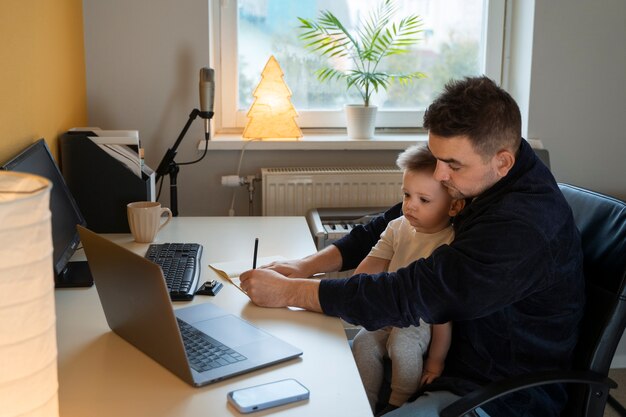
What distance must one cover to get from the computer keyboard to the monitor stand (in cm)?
17

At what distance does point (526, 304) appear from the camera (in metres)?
1.56

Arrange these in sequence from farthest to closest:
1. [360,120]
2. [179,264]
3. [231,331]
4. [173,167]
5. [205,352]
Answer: [360,120] → [173,167] → [179,264] → [231,331] → [205,352]

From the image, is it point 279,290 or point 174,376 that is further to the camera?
point 279,290

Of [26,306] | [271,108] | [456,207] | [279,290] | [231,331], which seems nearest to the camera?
[26,306]

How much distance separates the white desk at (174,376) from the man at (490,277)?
4.0 inches

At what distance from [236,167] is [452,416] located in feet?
5.67

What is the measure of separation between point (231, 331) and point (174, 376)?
0.73 ft

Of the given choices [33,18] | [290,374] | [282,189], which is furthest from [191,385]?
[282,189]

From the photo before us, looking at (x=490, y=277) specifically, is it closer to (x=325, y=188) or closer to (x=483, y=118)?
(x=483, y=118)

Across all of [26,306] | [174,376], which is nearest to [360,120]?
[174,376]

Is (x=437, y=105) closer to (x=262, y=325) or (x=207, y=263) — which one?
(x=262, y=325)

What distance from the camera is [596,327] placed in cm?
155

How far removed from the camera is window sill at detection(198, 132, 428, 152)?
286 centimetres

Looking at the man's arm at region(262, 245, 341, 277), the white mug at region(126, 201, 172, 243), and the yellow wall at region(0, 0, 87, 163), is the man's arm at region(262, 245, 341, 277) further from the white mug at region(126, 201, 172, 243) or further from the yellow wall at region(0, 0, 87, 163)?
the yellow wall at region(0, 0, 87, 163)
